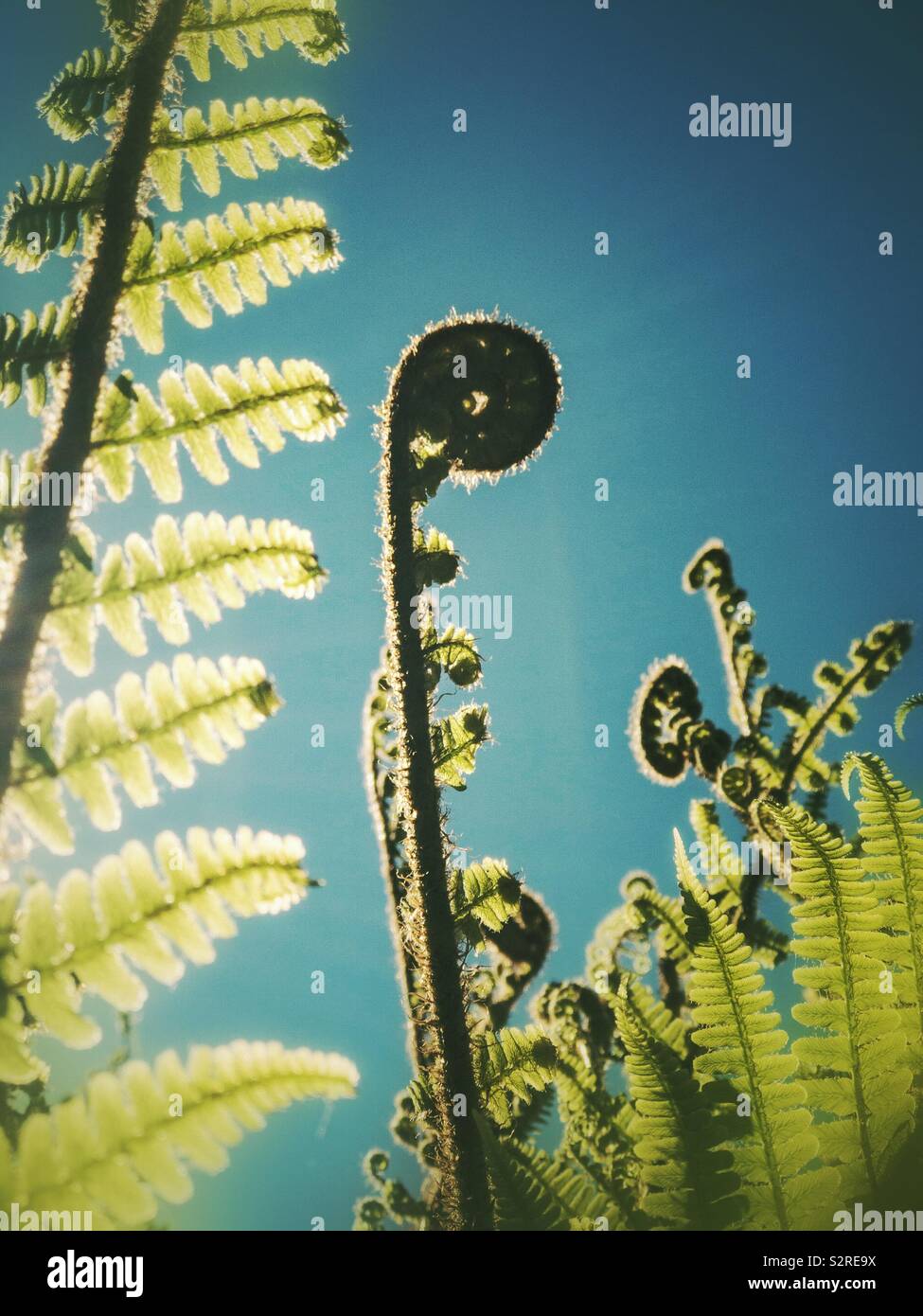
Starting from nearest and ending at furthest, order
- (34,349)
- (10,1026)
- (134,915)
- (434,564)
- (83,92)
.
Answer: (10,1026)
(134,915)
(34,349)
(434,564)
(83,92)

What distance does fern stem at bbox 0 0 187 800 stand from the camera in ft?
3.39

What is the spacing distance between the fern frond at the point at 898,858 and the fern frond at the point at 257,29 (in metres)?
2.02

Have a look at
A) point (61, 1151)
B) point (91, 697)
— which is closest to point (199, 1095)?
point (61, 1151)

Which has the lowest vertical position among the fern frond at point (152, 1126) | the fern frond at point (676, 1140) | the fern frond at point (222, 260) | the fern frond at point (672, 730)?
the fern frond at point (676, 1140)

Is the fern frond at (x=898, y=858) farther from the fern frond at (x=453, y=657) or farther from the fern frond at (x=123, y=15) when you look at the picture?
the fern frond at (x=123, y=15)

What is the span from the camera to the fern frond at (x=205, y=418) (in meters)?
1.22

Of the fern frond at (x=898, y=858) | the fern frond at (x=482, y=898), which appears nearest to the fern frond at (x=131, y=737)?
the fern frond at (x=482, y=898)

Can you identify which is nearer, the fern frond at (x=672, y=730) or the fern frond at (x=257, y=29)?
the fern frond at (x=257, y=29)

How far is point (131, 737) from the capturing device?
111cm

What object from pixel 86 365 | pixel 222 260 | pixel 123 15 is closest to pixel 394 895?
pixel 86 365

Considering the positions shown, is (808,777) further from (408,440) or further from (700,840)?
(408,440)

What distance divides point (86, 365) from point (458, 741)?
952 mm

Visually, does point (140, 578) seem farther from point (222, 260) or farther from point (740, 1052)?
point (740, 1052)
